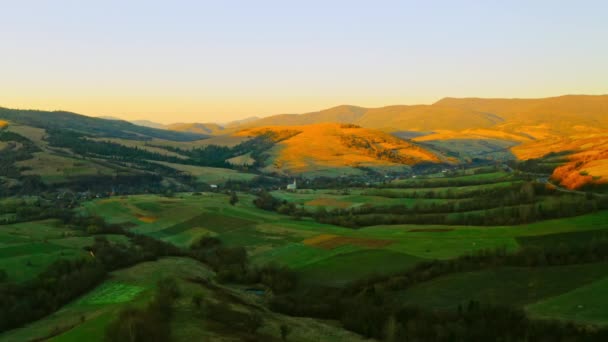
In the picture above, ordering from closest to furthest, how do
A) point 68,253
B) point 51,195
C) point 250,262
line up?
point 68,253
point 250,262
point 51,195

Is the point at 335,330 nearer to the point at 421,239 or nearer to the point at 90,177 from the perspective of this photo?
the point at 421,239

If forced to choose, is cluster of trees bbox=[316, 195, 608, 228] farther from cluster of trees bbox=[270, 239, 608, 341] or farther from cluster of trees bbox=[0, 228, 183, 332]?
cluster of trees bbox=[0, 228, 183, 332]

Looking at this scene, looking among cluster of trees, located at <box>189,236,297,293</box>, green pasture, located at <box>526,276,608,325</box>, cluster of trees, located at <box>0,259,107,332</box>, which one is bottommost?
cluster of trees, located at <box>189,236,297,293</box>

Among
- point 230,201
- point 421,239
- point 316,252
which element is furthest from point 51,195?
point 421,239

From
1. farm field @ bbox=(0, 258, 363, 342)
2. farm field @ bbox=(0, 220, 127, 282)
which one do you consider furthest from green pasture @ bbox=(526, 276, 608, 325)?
farm field @ bbox=(0, 220, 127, 282)

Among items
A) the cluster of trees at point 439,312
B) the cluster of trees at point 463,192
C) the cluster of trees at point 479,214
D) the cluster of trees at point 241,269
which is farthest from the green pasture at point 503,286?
the cluster of trees at point 463,192

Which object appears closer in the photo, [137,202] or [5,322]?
[5,322]

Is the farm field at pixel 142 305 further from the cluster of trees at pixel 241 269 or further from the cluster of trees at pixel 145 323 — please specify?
the cluster of trees at pixel 241 269

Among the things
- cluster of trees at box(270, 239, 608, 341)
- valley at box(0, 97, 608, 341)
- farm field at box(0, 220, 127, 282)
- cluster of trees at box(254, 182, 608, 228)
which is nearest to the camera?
cluster of trees at box(270, 239, 608, 341)
